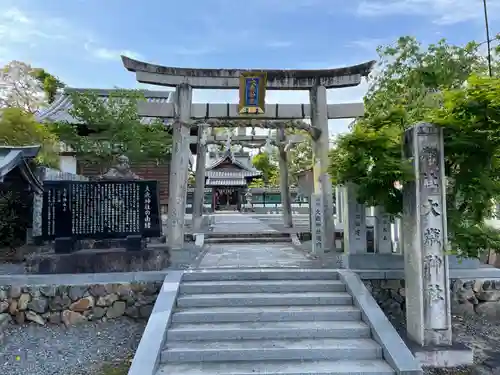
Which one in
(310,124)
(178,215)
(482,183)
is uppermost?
(310,124)

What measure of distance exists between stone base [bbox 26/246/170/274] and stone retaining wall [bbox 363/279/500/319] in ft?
14.8

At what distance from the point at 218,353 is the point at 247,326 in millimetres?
724

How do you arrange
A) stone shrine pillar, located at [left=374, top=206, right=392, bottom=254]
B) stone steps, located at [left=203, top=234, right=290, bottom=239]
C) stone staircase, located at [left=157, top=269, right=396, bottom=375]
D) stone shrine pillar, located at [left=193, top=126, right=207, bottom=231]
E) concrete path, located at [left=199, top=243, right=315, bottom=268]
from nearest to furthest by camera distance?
stone staircase, located at [left=157, top=269, right=396, bottom=375], stone shrine pillar, located at [left=374, top=206, right=392, bottom=254], concrete path, located at [left=199, top=243, right=315, bottom=268], stone steps, located at [left=203, top=234, right=290, bottom=239], stone shrine pillar, located at [left=193, top=126, right=207, bottom=231]

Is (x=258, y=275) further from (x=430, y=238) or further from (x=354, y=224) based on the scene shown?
(x=430, y=238)

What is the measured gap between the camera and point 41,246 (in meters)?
8.95

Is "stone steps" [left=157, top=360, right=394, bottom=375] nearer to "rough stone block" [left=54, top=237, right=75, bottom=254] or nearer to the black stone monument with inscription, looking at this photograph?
the black stone monument with inscription

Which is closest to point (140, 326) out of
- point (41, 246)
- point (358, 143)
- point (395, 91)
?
point (41, 246)

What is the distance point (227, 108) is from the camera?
9.16m

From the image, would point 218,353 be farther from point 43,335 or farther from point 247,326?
point 43,335

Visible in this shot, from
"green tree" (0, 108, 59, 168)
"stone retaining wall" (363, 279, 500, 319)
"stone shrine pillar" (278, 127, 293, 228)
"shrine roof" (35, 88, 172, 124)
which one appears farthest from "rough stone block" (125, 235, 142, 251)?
"shrine roof" (35, 88, 172, 124)

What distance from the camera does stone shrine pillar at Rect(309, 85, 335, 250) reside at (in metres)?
8.95

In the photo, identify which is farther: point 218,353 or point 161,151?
point 161,151

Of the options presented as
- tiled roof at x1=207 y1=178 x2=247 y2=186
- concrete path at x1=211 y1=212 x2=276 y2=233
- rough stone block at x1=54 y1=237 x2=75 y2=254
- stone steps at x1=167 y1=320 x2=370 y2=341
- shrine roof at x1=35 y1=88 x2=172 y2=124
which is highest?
shrine roof at x1=35 y1=88 x2=172 y2=124

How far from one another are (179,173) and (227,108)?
209 cm
